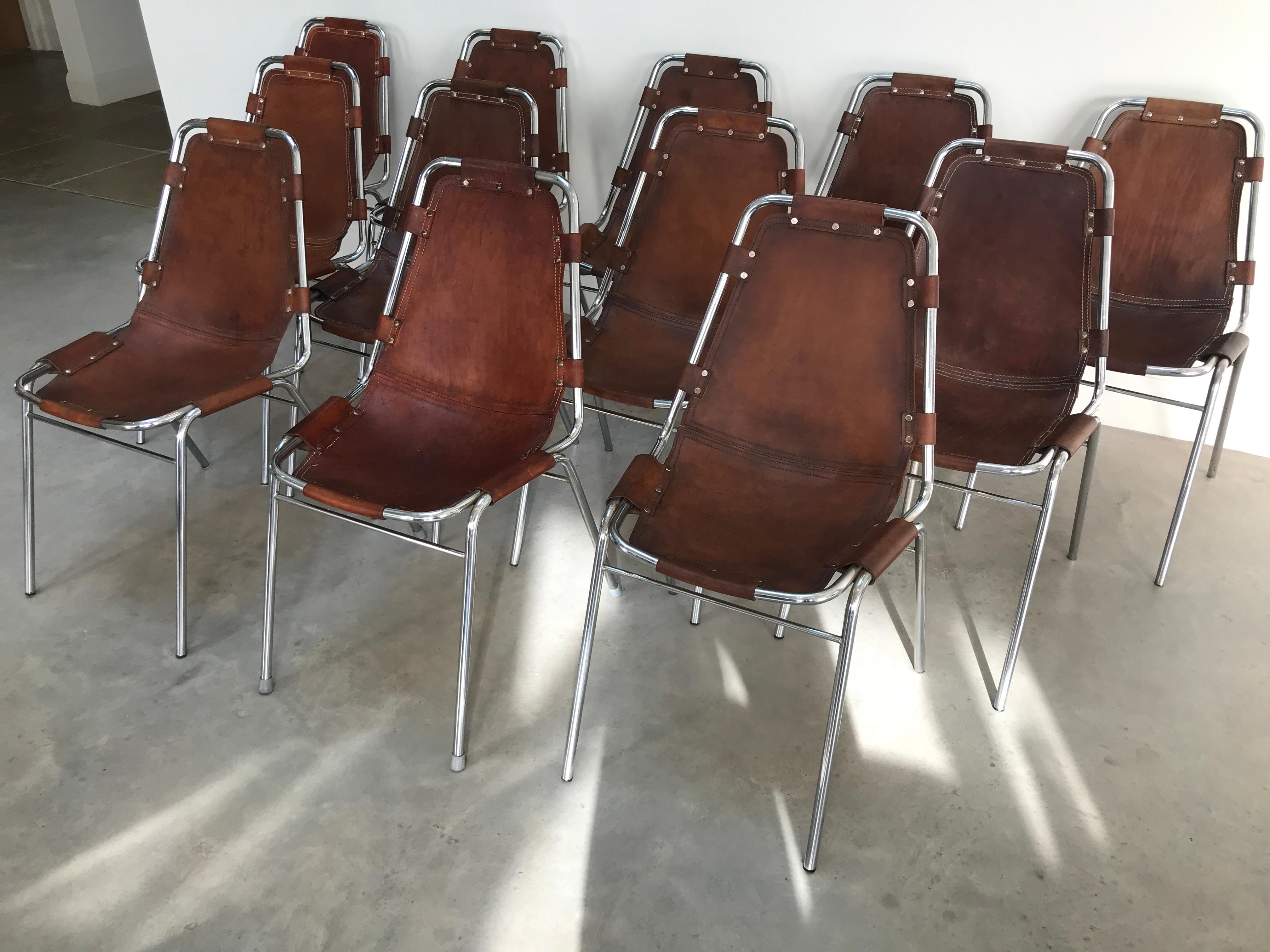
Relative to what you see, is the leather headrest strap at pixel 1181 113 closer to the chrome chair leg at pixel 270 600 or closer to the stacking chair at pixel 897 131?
the stacking chair at pixel 897 131

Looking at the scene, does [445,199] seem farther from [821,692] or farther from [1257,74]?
[1257,74]

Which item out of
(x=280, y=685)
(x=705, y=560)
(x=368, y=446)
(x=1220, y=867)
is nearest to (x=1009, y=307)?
(x=705, y=560)

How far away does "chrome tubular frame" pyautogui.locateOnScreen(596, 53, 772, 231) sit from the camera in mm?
3283

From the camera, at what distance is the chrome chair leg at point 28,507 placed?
2.36 m

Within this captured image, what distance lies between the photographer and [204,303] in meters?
2.67

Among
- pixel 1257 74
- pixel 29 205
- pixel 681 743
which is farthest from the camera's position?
pixel 29 205

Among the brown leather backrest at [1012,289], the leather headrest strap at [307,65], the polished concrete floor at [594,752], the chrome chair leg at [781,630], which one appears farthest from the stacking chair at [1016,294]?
the leather headrest strap at [307,65]

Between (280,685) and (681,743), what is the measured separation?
0.94 metres

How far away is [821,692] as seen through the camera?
7.57 ft

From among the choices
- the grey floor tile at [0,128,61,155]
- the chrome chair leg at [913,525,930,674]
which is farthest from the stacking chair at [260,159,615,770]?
the grey floor tile at [0,128,61,155]

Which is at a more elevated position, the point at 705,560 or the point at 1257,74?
the point at 1257,74

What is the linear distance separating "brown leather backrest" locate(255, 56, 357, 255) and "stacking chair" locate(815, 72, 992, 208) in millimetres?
1692

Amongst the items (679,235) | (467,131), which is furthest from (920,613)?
(467,131)

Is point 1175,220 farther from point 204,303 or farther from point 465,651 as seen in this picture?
point 204,303
